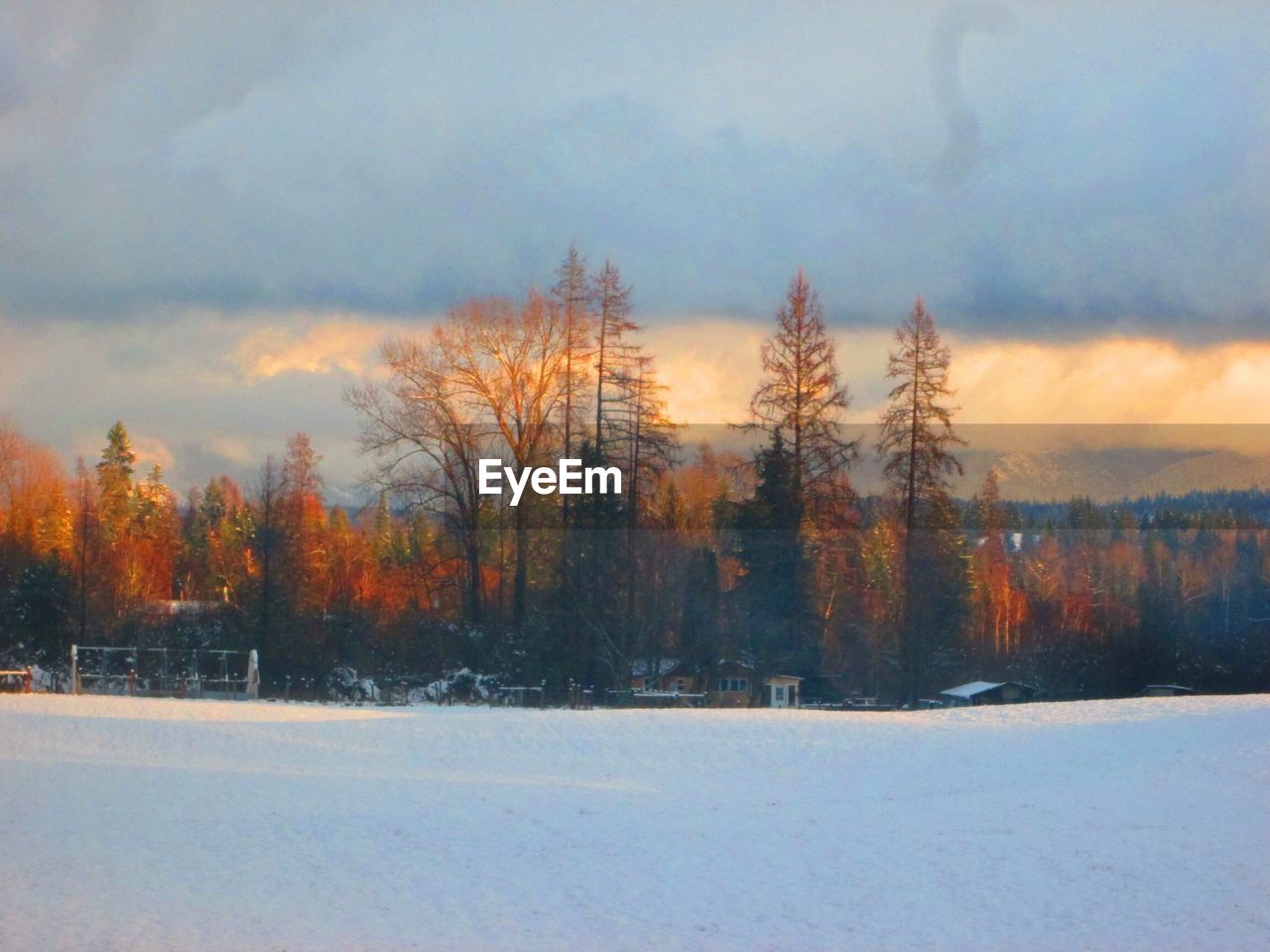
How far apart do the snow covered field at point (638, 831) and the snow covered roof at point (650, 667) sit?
53.1ft

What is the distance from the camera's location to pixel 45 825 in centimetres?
1591

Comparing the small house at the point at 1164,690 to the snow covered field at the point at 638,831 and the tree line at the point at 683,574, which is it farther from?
the snow covered field at the point at 638,831

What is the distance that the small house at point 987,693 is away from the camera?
131 ft

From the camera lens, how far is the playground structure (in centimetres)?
3841

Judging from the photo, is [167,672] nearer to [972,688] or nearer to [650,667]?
[650,667]

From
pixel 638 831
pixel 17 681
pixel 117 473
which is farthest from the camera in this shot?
pixel 117 473

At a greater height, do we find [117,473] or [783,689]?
[117,473]

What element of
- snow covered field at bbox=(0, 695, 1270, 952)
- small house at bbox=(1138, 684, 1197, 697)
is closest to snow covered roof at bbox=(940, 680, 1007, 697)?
small house at bbox=(1138, 684, 1197, 697)

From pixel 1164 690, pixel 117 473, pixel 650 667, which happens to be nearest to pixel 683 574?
pixel 650 667

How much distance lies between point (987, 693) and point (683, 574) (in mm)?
10780

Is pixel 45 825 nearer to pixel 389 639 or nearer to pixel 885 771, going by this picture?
pixel 885 771

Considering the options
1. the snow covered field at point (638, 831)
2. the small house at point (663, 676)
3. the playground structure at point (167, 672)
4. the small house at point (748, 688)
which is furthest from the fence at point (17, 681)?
the small house at point (748, 688)

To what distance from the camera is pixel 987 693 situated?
40438 millimetres

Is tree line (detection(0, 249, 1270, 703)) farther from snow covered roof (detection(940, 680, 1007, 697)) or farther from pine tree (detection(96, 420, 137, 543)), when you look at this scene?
pine tree (detection(96, 420, 137, 543))
